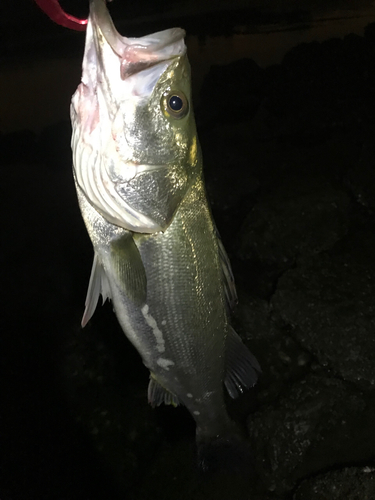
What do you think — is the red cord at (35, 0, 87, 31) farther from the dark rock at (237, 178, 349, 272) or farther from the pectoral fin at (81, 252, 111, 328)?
the dark rock at (237, 178, 349, 272)

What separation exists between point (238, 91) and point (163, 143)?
31.5 feet

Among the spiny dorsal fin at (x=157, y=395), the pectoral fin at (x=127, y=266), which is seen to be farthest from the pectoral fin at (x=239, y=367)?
the pectoral fin at (x=127, y=266)

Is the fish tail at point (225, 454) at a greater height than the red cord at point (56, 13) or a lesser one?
lesser

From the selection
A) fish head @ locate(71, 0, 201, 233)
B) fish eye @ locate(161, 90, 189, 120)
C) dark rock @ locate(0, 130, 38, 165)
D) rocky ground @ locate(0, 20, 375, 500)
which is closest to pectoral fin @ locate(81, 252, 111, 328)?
fish head @ locate(71, 0, 201, 233)

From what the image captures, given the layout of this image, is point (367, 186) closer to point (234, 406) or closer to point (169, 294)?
point (234, 406)

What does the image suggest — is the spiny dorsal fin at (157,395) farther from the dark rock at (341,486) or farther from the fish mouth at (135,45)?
the dark rock at (341,486)

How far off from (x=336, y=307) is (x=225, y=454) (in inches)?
93.4

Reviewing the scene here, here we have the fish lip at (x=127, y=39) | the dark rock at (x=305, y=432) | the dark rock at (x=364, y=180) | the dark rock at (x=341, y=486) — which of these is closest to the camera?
the fish lip at (x=127, y=39)

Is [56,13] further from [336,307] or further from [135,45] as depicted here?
[336,307]

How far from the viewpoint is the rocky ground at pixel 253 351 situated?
11.0ft

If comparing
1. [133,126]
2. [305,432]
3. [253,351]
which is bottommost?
[305,432]

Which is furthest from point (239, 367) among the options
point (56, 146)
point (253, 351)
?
point (56, 146)

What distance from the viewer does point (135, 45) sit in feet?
3.99

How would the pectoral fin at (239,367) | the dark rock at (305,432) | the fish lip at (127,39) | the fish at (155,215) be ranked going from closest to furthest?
the fish lip at (127,39)
the fish at (155,215)
the pectoral fin at (239,367)
the dark rock at (305,432)
